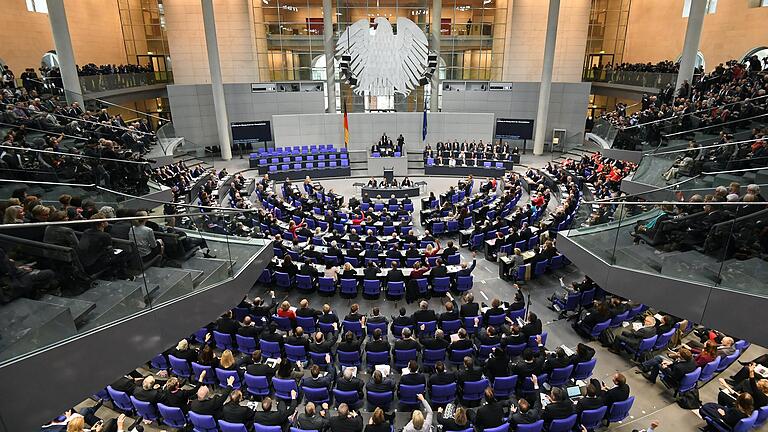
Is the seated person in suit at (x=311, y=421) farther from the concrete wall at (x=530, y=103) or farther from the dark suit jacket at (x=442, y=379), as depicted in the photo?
the concrete wall at (x=530, y=103)

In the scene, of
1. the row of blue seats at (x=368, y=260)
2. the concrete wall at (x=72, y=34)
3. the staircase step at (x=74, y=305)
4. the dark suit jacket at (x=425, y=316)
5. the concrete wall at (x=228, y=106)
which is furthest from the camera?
the concrete wall at (x=228, y=106)

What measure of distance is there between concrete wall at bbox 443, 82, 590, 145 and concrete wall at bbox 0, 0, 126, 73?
2320 centimetres

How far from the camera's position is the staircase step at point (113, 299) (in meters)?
4.96

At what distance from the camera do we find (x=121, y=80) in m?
24.5

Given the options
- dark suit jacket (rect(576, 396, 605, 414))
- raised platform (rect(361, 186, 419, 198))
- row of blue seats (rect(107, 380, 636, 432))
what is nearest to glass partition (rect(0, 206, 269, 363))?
row of blue seats (rect(107, 380, 636, 432))

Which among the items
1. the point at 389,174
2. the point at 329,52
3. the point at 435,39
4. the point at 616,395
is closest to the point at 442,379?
the point at 616,395

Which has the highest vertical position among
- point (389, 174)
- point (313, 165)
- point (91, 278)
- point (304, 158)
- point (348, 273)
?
point (91, 278)

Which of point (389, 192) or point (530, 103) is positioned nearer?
point (389, 192)

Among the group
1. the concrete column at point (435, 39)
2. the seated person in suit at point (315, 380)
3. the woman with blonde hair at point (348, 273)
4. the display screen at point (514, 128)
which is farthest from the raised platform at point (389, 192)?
the seated person in suit at point (315, 380)

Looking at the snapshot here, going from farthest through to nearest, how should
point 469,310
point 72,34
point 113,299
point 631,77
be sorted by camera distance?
point 631,77, point 72,34, point 469,310, point 113,299

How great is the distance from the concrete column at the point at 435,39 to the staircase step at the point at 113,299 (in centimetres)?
2709

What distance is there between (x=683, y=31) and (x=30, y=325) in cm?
3281

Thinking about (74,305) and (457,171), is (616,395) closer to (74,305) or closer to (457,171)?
(74,305)

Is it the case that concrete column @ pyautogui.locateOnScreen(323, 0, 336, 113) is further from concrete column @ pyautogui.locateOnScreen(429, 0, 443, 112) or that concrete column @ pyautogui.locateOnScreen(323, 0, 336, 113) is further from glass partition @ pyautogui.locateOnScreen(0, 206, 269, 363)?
glass partition @ pyautogui.locateOnScreen(0, 206, 269, 363)
